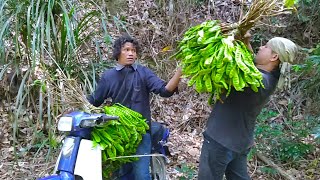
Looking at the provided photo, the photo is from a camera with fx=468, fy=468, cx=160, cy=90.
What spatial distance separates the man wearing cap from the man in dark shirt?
54cm

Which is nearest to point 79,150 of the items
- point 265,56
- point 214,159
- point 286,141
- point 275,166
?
point 214,159

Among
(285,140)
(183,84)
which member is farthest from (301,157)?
(183,84)

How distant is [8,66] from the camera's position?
4422 millimetres

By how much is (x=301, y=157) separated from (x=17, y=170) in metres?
2.99

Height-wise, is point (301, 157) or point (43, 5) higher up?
point (43, 5)

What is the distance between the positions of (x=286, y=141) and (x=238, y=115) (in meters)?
2.18

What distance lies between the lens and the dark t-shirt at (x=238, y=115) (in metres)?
3.08

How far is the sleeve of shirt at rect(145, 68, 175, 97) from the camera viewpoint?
136 inches

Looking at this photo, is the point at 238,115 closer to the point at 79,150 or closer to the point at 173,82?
the point at 173,82

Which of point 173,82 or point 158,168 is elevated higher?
point 173,82

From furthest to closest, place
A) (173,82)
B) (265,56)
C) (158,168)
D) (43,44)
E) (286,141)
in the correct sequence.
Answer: (286,141) → (43,44) → (158,168) → (173,82) → (265,56)

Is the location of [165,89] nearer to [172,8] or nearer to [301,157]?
[301,157]

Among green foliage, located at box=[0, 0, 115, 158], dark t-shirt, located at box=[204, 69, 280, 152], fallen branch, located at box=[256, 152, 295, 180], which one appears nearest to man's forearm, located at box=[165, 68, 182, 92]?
dark t-shirt, located at box=[204, 69, 280, 152]

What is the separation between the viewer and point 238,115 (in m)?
3.14
